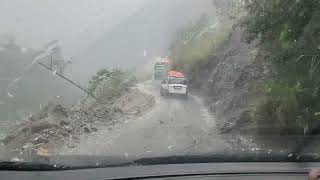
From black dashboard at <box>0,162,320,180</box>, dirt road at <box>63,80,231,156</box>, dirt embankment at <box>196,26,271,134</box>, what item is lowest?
black dashboard at <box>0,162,320,180</box>

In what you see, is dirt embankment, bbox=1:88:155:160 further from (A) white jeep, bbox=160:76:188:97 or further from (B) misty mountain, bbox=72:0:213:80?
(B) misty mountain, bbox=72:0:213:80

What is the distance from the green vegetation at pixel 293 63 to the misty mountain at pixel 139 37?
4302 millimetres

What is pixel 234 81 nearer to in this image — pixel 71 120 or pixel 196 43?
pixel 196 43

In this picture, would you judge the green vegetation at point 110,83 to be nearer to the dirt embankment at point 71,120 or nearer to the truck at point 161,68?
the dirt embankment at point 71,120

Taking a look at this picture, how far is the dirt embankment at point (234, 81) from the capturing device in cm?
1530

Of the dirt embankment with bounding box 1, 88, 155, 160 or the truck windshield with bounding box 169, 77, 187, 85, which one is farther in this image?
the truck windshield with bounding box 169, 77, 187, 85

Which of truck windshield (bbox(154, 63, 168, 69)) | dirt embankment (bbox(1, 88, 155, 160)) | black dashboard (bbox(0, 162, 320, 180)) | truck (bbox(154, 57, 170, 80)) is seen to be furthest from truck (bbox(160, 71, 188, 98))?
black dashboard (bbox(0, 162, 320, 180))

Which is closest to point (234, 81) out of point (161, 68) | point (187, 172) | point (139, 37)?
point (161, 68)

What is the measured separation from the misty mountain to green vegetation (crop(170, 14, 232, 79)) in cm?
45

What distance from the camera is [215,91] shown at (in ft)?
70.1

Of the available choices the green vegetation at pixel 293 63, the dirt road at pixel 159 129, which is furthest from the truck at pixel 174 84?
the green vegetation at pixel 293 63

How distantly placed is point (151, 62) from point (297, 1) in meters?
6.57

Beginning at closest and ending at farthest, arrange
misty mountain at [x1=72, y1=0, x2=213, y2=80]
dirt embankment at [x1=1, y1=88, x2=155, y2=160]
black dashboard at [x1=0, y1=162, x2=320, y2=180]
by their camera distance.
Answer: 1. black dashboard at [x1=0, y1=162, x2=320, y2=180]
2. dirt embankment at [x1=1, y1=88, x2=155, y2=160]
3. misty mountain at [x1=72, y1=0, x2=213, y2=80]

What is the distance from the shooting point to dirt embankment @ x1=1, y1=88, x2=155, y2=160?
417 inches
